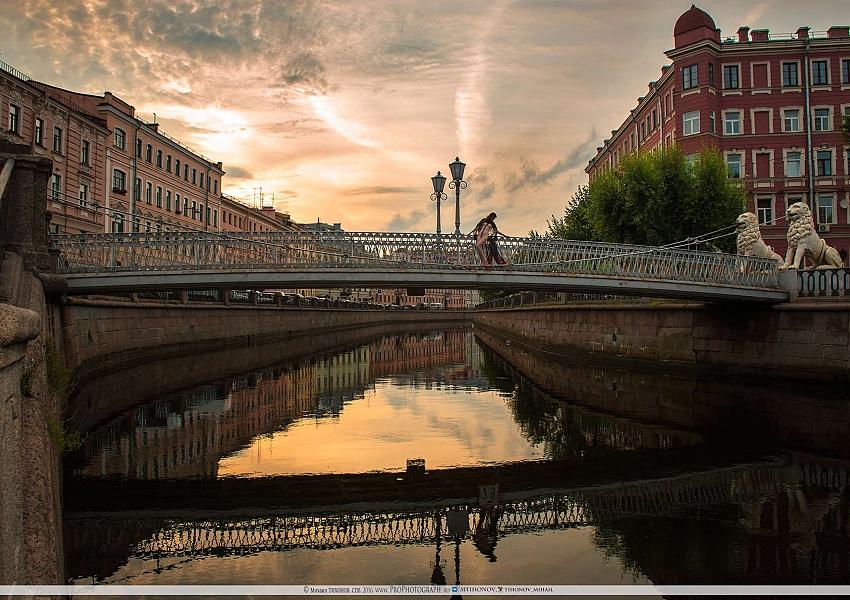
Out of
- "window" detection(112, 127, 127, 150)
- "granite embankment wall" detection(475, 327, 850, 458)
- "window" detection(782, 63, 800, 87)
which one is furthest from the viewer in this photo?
"window" detection(112, 127, 127, 150)

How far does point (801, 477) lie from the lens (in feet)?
32.1

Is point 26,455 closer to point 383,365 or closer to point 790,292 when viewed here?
point 790,292

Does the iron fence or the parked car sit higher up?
the parked car

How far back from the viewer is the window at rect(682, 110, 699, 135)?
40.6 m

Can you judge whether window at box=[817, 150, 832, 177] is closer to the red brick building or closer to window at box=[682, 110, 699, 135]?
the red brick building

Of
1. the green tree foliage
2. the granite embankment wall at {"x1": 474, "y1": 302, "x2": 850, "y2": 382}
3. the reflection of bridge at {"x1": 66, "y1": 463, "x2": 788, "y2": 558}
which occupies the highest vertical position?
the green tree foliage

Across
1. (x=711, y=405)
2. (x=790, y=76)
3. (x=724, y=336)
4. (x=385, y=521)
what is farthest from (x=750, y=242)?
(x=790, y=76)

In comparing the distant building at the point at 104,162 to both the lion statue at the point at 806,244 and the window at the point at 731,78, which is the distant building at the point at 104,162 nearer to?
the lion statue at the point at 806,244

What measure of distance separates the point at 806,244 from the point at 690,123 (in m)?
24.5

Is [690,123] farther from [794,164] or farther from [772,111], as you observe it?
[794,164]

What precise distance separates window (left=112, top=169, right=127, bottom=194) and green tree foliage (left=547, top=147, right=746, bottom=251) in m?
29.1

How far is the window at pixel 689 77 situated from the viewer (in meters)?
40.7

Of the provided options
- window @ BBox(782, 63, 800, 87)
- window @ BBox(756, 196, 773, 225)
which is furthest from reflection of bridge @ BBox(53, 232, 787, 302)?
window @ BBox(782, 63, 800, 87)

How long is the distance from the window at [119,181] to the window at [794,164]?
40941mm
